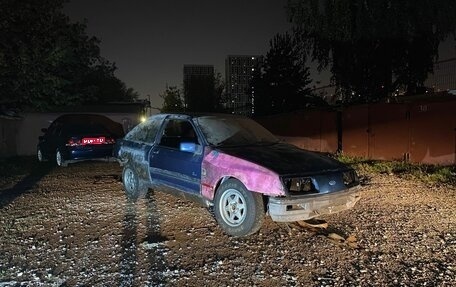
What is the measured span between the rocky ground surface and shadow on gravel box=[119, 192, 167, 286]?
0.01 m

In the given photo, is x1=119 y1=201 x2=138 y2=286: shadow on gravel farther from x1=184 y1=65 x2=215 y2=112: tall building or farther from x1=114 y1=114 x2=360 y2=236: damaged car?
x1=184 y1=65 x2=215 y2=112: tall building

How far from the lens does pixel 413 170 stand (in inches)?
420

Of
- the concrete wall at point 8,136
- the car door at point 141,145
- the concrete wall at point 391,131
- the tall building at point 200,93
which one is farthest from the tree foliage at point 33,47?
the tall building at point 200,93

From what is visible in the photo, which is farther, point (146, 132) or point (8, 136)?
point (8, 136)

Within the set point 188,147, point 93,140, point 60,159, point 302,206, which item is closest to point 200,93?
point 60,159

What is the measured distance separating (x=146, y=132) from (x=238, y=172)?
2.59 meters

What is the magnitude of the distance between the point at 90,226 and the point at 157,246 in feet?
4.79

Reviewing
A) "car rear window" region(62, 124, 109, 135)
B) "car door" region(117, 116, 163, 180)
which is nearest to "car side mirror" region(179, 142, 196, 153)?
"car door" region(117, 116, 163, 180)

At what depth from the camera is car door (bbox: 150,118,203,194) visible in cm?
618

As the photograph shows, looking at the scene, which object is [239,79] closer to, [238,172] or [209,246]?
[238,172]

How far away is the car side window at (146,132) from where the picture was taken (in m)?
7.26

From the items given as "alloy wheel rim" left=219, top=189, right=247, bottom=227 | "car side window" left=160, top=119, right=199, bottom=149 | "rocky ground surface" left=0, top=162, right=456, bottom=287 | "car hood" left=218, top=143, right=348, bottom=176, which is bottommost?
"rocky ground surface" left=0, top=162, right=456, bottom=287

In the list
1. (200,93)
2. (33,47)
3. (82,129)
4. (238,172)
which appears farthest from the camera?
(200,93)

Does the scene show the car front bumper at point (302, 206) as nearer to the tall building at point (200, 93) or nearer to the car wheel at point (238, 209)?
the car wheel at point (238, 209)
